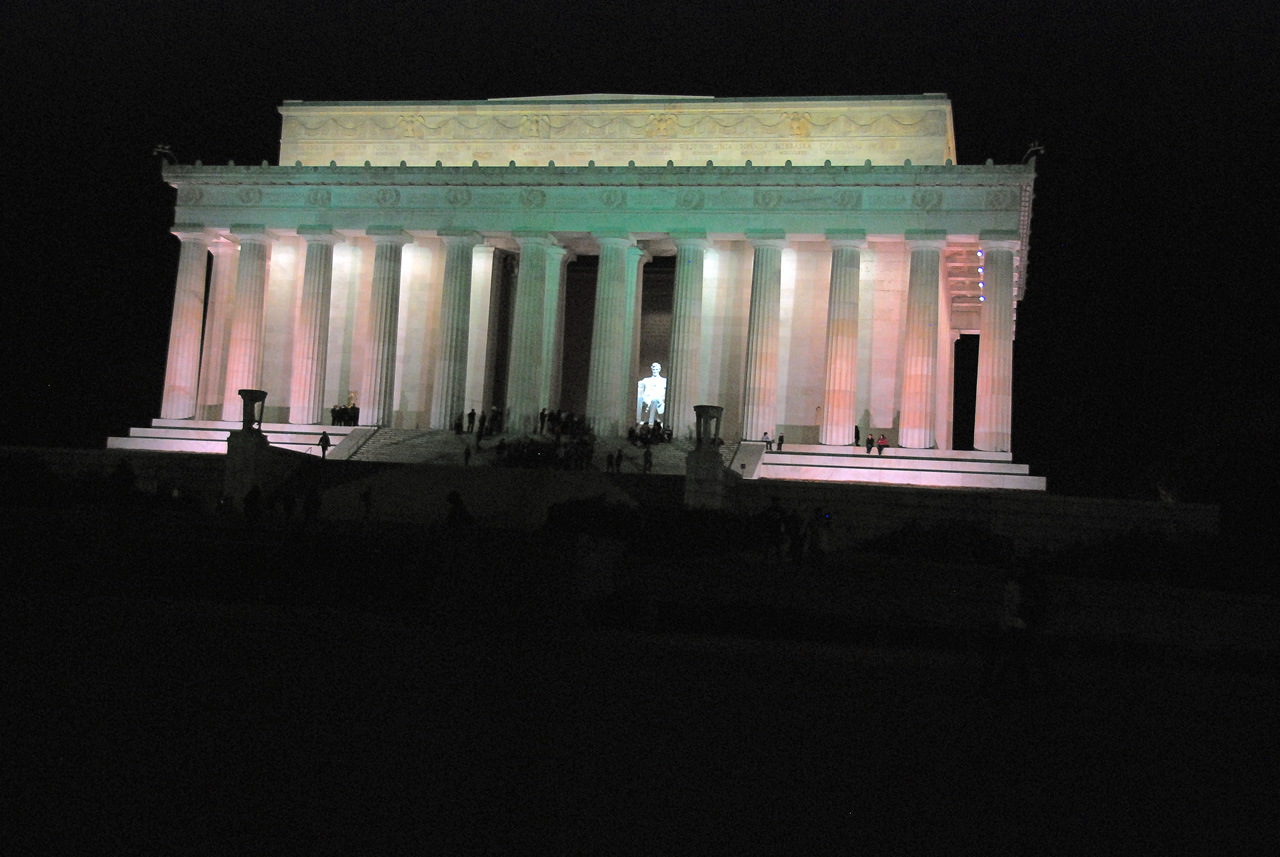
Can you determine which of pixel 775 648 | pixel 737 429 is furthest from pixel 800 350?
pixel 775 648

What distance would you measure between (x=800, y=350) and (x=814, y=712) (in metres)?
39.1

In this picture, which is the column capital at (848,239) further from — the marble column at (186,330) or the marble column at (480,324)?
the marble column at (186,330)

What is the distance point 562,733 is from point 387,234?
42.5m

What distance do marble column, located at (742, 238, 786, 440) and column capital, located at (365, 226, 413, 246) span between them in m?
13.8

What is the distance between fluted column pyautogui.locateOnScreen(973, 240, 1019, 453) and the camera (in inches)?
1844

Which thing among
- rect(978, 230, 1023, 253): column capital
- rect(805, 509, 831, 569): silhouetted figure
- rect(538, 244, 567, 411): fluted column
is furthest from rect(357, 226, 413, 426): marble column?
rect(805, 509, 831, 569): silhouetted figure

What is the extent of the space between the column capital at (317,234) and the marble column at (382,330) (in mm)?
1835

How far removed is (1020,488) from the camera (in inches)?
1736

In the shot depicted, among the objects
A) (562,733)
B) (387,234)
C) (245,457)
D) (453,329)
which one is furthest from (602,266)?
(562,733)

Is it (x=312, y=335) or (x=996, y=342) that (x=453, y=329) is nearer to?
(x=312, y=335)

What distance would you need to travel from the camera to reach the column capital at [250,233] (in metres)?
52.1

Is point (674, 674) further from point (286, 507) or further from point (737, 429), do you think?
point (737, 429)

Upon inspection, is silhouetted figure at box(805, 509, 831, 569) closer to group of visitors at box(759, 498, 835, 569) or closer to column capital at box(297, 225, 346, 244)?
group of visitors at box(759, 498, 835, 569)

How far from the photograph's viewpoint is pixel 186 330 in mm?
52031
